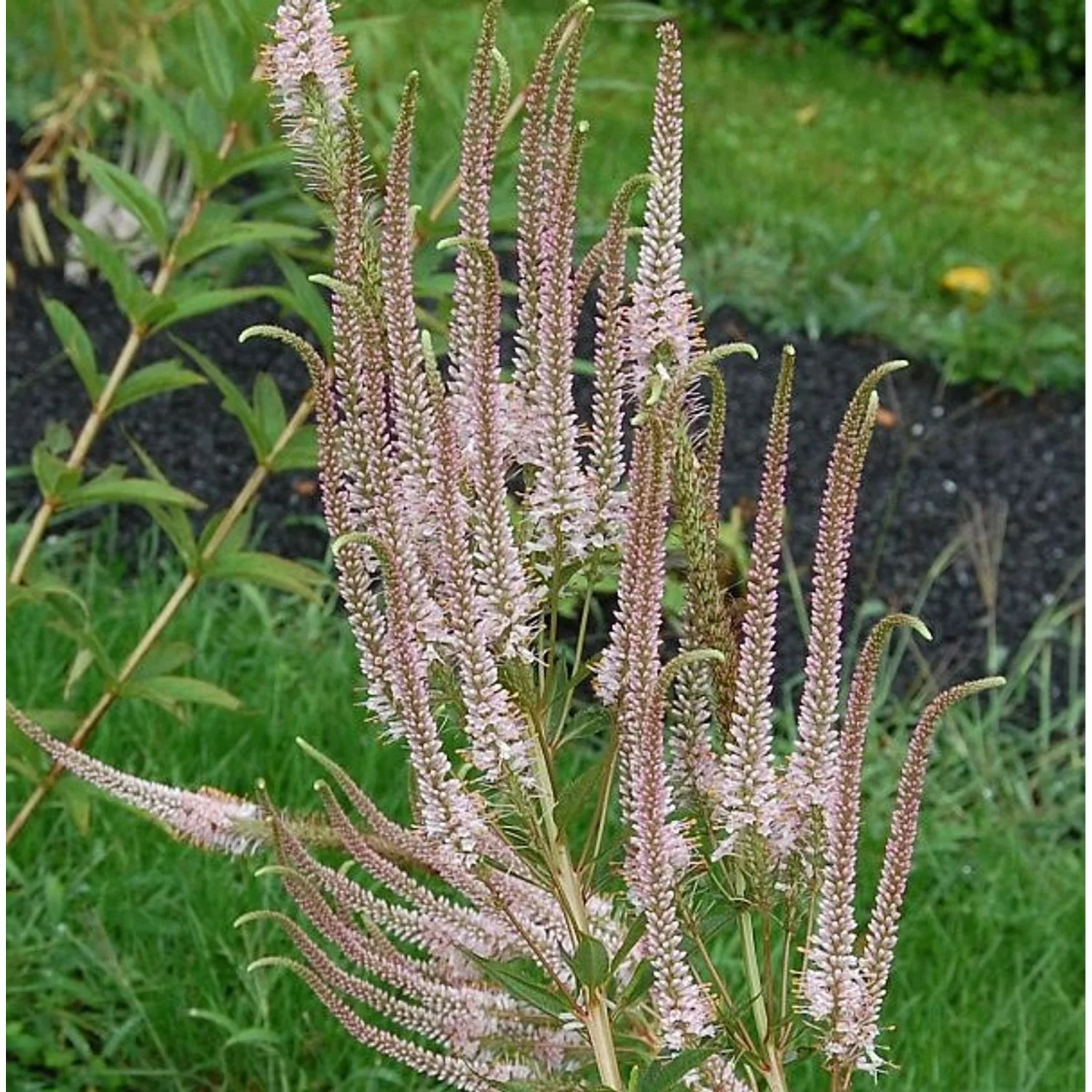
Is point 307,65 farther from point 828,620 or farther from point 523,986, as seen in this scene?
point 523,986

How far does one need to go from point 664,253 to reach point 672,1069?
538 mm

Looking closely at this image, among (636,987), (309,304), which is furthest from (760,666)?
(309,304)

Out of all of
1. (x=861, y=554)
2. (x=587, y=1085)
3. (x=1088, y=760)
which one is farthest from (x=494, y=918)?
(x=861, y=554)

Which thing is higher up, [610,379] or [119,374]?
[610,379]

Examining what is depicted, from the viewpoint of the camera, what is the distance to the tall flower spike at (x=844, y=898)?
4.06ft

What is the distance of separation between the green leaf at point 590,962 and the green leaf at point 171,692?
3.40 ft

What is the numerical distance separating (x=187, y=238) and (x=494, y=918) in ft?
3.81

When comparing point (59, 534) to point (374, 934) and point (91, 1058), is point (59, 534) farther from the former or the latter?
point (374, 934)

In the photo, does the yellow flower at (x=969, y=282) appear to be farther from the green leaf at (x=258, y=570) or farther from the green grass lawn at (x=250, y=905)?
the green leaf at (x=258, y=570)

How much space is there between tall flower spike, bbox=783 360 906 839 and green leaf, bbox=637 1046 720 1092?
157 millimetres

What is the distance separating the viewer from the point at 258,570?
7.34 ft

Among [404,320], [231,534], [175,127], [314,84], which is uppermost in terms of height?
[314,84]

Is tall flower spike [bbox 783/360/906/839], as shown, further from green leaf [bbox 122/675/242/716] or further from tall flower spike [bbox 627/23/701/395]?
green leaf [bbox 122/675/242/716]

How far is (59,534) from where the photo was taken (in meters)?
4.05
